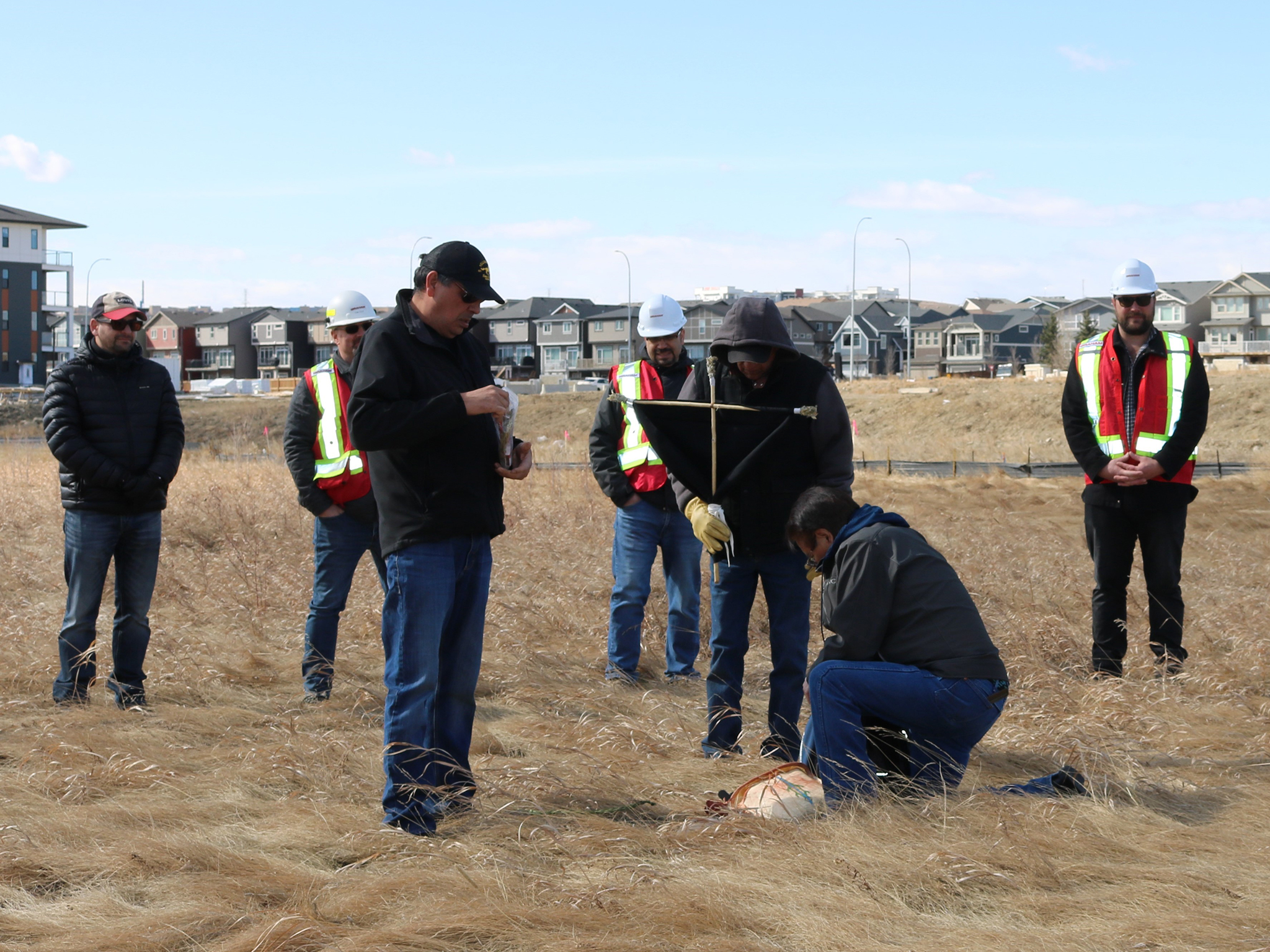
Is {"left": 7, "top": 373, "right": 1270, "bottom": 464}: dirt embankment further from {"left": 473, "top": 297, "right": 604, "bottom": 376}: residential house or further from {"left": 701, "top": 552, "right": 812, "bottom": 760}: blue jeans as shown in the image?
{"left": 473, "top": 297, "right": 604, "bottom": 376}: residential house

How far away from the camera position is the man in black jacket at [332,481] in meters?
6.20

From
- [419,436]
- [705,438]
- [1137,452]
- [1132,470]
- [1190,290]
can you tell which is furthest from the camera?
[1190,290]

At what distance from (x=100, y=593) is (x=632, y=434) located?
2892mm

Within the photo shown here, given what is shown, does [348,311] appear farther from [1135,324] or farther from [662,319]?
[1135,324]

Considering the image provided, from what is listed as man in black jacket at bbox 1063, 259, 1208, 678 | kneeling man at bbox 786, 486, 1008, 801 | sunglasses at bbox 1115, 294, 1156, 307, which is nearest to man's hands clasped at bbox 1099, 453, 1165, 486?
man in black jacket at bbox 1063, 259, 1208, 678

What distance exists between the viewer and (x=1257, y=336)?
96312 mm

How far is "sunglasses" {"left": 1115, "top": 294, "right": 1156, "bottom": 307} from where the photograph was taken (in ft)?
19.7

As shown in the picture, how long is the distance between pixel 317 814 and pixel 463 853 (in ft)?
2.16

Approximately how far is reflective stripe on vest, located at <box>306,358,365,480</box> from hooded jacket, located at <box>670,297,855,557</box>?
2.35 m

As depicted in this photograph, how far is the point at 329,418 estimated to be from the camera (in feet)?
20.9

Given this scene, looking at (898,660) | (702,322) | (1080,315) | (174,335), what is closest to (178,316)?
(174,335)

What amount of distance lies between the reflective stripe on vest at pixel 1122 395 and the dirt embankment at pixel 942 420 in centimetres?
2432

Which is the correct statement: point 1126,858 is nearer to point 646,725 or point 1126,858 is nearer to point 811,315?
point 646,725

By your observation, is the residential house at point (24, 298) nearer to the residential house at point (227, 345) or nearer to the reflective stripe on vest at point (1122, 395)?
the residential house at point (227, 345)
